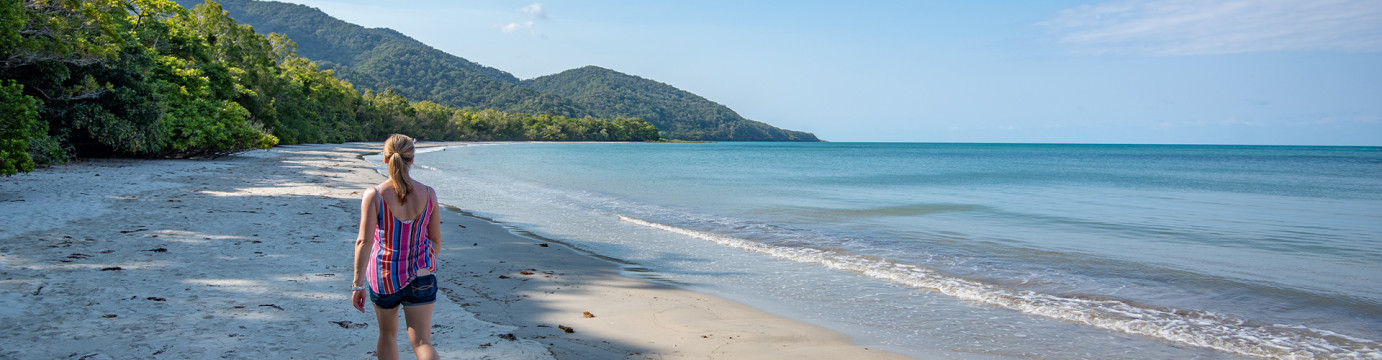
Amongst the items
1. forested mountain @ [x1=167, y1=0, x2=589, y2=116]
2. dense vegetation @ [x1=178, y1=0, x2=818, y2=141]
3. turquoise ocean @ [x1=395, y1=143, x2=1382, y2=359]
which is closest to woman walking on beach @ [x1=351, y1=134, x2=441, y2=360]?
turquoise ocean @ [x1=395, y1=143, x2=1382, y2=359]

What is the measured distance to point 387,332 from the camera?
3.58 metres

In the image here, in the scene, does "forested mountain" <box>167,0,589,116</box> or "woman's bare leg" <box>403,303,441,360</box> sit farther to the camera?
"forested mountain" <box>167,0,589,116</box>

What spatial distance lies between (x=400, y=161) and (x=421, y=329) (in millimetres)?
854

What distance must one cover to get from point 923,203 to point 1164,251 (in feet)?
28.9

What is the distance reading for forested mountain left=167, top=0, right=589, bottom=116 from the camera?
14838 centimetres

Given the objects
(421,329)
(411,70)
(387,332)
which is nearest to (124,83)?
(387,332)

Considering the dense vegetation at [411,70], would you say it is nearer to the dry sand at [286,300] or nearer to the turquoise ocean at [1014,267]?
the turquoise ocean at [1014,267]

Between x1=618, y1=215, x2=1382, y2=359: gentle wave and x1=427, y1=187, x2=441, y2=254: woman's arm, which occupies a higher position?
x1=427, y1=187, x2=441, y2=254: woman's arm

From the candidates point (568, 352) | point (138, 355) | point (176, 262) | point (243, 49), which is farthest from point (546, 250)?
point (243, 49)

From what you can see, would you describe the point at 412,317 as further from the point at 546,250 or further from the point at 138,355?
the point at 546,250

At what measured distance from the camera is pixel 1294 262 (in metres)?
9.91

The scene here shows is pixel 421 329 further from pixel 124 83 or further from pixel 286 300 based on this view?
pixel 124 83

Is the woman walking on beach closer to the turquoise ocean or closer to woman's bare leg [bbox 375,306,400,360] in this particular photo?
woman's bare leg [bbox 375,306,400,360]

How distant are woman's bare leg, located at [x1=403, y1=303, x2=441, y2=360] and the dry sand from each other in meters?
0.91
